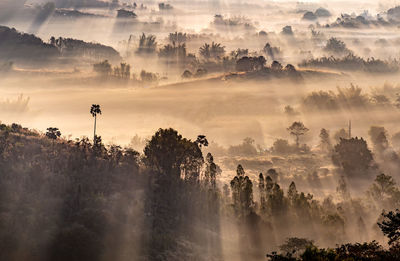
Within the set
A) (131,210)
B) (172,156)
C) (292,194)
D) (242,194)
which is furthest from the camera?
(172,156)

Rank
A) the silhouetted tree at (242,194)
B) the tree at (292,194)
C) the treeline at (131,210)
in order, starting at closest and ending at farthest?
the treeline at (131,210)
the silhouetted tree at (242,194)
the tree at (292,194)

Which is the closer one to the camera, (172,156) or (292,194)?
(292,194)

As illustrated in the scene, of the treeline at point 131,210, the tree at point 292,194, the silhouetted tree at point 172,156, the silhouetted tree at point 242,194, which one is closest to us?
the treeline at point 131,210

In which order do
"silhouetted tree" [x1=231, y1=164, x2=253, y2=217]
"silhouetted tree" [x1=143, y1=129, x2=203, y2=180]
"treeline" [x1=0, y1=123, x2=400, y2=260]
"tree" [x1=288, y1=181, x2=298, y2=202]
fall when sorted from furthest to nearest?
1. "silhouetted tree" [x1=143, y1=129, x2=203, y2=180]
2. "tree" [x1=288, y1=181, x2=298, y2=202]
3. "silhouetted tree" [x1=231, y1=164, x2=253, y2=217]
4. "treeline" [x1=0, y1=123, x2=400, y2=260]

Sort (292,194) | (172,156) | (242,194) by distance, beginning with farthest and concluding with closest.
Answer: (172,156) < (292,194) < (242,194)

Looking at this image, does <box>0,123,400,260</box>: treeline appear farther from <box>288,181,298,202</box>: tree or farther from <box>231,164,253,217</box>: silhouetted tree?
<box>288,181,298,202</box>: tree

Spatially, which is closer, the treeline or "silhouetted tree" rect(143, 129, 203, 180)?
the treeline

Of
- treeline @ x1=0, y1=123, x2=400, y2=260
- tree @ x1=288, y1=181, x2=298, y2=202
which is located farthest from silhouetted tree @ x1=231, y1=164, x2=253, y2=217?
tree @ x1=288, y1=181, x2=298, y2=202

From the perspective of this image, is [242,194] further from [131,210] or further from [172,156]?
[131,210]

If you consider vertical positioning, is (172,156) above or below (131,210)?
above

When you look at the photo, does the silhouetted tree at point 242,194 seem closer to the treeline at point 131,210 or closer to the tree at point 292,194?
the treeline at point 131,210

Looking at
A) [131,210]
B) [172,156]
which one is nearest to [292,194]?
[172,156]

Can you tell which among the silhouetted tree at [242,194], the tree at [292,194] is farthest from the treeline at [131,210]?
the tree at [292,194]

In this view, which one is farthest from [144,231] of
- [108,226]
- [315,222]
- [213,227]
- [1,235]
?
[315,222]
